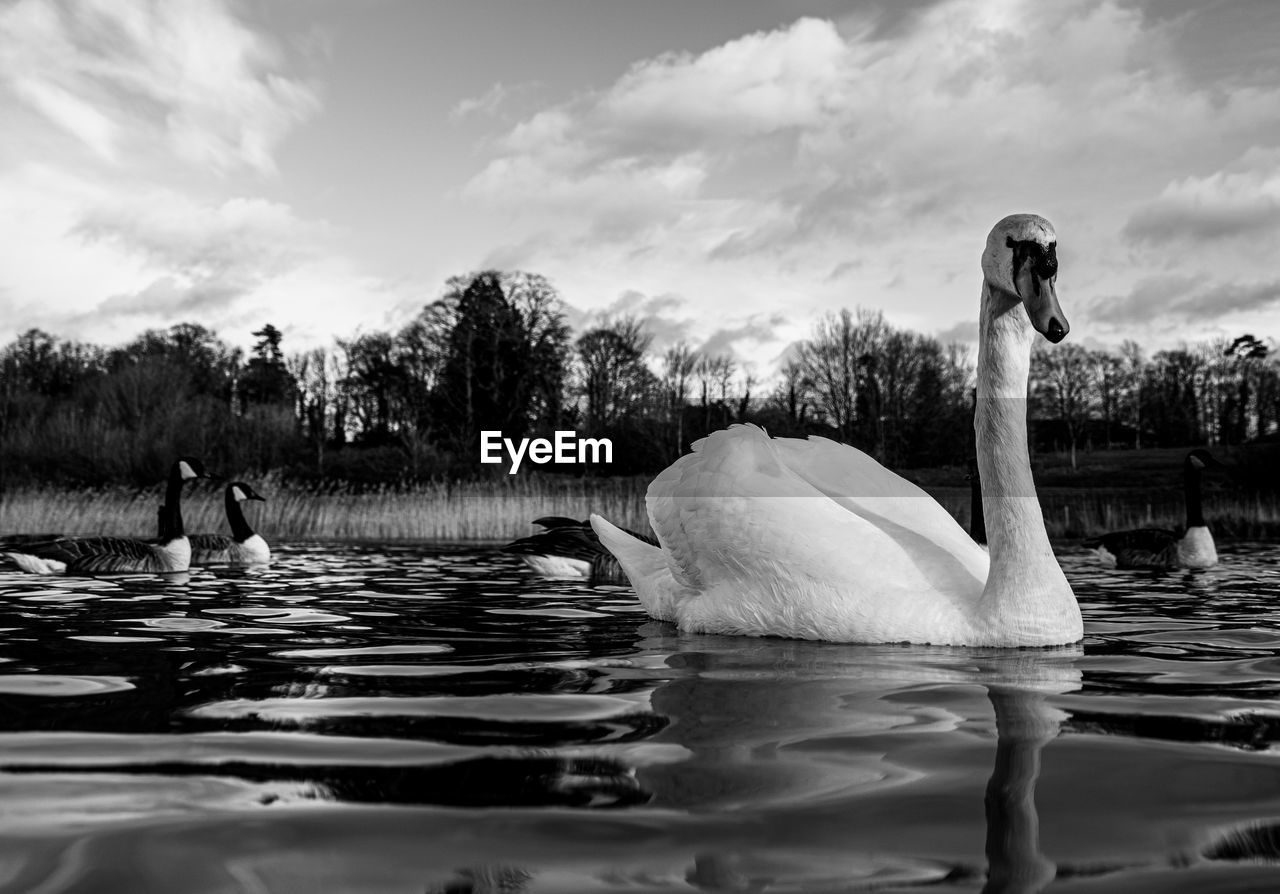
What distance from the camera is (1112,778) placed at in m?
2.46

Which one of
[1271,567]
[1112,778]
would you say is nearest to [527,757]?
[1112,778]

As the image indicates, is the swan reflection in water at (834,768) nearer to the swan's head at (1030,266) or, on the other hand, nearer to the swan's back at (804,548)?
the swan's back at (804,548)

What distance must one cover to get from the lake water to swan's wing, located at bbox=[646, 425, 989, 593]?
1.39 feet

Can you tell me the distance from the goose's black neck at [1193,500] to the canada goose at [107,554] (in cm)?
1197

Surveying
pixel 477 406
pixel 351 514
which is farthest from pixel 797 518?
pixel 477 406

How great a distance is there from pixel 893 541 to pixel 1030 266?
4.64 feet

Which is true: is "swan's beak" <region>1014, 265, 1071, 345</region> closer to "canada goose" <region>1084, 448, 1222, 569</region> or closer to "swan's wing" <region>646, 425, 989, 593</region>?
"swan's wing" <region>646, 425, 989, 593</region>

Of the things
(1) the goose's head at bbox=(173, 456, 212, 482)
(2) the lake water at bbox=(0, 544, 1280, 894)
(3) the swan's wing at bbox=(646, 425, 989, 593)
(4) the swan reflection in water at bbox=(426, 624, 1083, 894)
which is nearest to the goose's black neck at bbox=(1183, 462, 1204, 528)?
(3) the swan's wing at bbox=(646, 425, 989, 593)

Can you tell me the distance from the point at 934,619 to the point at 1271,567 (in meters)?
9.40

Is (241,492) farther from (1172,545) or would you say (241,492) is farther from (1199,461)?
(1199,461)

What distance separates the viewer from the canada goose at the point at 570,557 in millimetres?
10680

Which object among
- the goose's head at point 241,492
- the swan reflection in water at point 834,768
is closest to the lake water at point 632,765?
the swan reflection in water at point 834,768

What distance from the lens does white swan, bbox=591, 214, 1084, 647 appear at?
4789 mm

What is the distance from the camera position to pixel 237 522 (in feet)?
47.3
